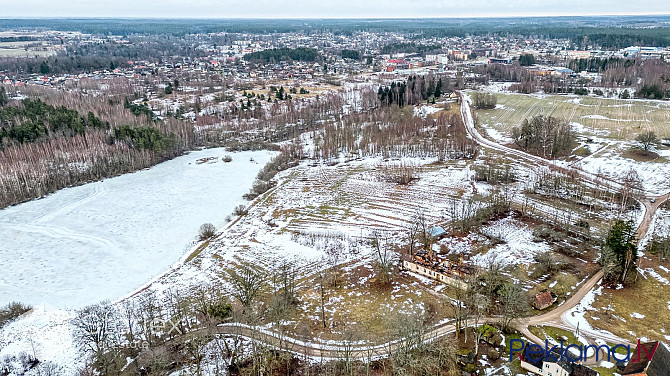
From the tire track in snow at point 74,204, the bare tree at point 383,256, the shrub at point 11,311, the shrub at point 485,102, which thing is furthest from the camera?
the shrub at point 485,102

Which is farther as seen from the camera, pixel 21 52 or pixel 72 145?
pixel 21 52

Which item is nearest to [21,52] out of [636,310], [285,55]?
[285,55]

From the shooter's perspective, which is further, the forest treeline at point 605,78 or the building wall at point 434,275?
the forest treeline at point 605,78

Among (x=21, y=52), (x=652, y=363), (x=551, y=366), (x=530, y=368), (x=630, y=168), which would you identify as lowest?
(x=530, y=368)

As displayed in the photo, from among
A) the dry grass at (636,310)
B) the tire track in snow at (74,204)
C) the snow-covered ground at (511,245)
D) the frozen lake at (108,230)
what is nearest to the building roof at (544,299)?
the dry grass at (636,310)

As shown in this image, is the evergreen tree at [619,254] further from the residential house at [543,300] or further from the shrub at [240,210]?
the shrub at [240,210]

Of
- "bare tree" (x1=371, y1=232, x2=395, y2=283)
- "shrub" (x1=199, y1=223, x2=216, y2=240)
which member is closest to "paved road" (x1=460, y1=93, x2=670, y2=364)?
"bare tree" (x1=371, y1=232, x2=395, y2=283)

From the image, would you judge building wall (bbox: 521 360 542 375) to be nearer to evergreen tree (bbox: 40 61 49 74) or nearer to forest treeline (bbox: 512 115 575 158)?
forest treeline (bbox: 512 115 575 158)

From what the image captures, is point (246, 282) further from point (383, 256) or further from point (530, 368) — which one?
point (530, 368)
